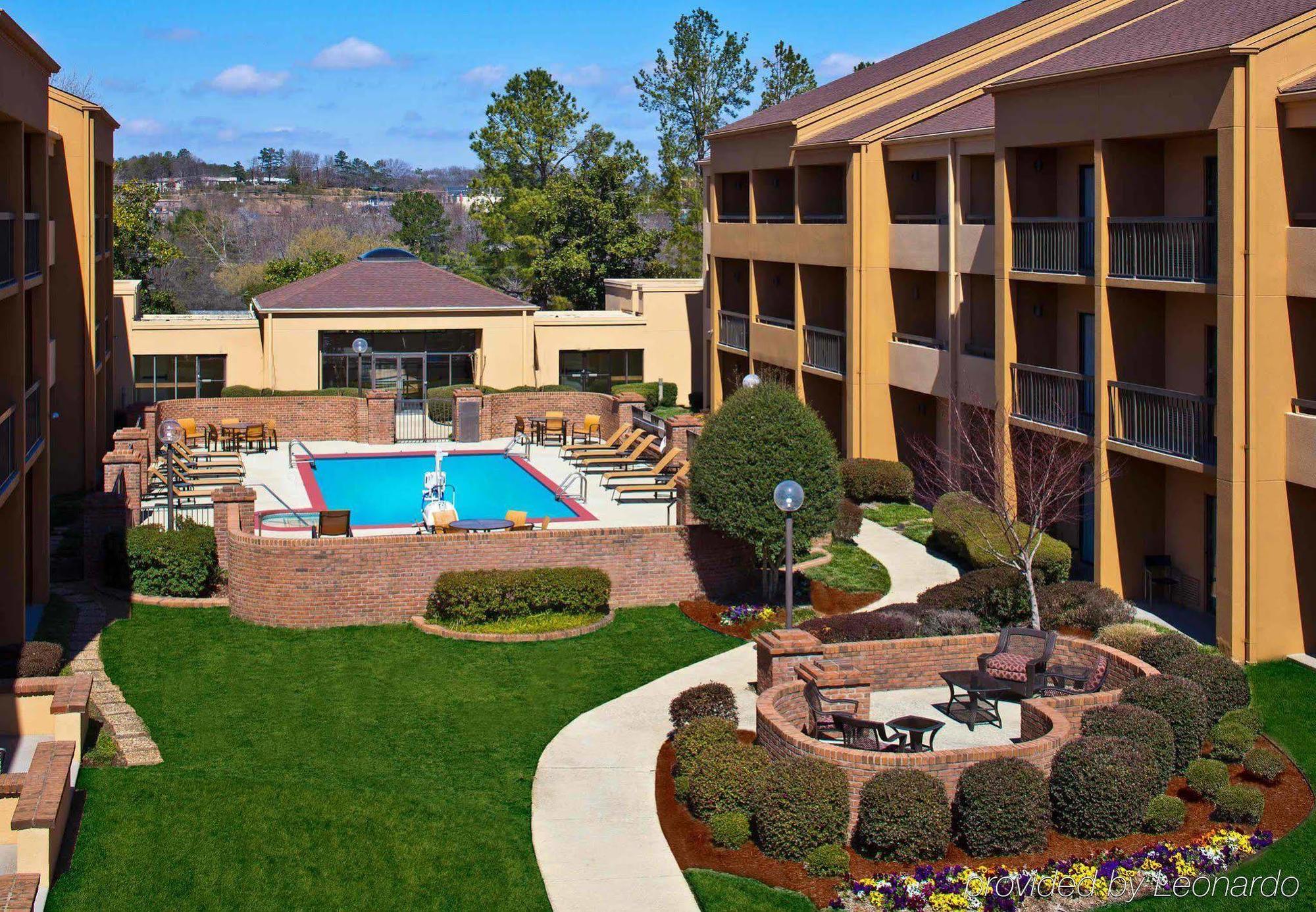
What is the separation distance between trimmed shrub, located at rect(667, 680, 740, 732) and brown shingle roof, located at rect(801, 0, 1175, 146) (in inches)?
740

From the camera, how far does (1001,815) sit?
1522cm

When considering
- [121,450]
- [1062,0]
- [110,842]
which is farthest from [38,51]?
[1062,0]

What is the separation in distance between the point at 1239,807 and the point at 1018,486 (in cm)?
1091

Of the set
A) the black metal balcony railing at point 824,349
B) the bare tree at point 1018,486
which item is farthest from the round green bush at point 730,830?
the black metal balcony railing at point 824,349

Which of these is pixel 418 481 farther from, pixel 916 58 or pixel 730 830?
pixel 730 830

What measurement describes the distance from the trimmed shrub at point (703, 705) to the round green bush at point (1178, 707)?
4.57 meters

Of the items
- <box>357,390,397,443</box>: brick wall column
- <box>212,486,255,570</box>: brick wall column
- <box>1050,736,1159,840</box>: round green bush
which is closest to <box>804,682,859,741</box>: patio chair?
<box>1050,736,1159,840</box>: round green bush

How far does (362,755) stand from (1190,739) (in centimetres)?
929

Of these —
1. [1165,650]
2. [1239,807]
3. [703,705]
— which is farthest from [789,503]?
[1239,807]

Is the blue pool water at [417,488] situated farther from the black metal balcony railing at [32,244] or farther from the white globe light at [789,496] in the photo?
the white globe light at [789,496]

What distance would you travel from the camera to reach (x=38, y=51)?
22.1m

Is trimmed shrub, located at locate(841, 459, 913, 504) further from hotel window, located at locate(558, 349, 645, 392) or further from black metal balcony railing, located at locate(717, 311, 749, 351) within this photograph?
hotel window, located at locate(558, 349, 645, 392)

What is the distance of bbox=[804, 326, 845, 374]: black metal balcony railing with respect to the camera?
36.7m

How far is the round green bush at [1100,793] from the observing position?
1552 centimetres
